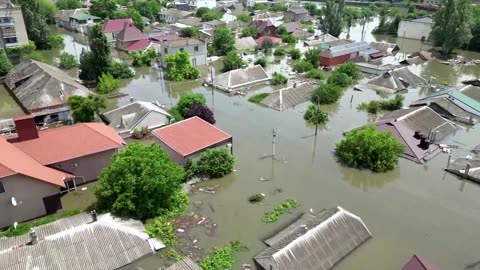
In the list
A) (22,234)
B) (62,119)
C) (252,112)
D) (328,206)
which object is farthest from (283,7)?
(22,234)

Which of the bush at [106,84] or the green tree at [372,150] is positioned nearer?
the green tree at [372,150]

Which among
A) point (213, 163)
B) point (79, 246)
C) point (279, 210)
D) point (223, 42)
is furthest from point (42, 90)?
point (223, 42)

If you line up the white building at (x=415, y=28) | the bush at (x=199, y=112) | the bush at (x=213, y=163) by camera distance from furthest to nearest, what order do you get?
the white building at (x=415, y=28) → the bush at (x=199, y=112) → the bush at (x=213, y=163)

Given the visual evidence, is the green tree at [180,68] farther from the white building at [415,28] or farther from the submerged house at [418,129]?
the white building at [415,28]

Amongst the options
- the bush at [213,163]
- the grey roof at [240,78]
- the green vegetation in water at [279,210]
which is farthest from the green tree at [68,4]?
the green vegetation in water at [279,210]

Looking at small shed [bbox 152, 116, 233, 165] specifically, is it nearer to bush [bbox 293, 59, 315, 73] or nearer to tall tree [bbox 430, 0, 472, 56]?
bush [bbox 293, 59, 315, 73]

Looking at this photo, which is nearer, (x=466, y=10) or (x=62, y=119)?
(x=62, y=119)

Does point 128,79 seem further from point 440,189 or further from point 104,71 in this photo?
point 440,189

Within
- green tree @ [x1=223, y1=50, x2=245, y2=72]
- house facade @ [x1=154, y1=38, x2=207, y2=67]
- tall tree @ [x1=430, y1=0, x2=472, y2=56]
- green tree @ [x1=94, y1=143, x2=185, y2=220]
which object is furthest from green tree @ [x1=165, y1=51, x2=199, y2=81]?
tall tree @ [x1=430, y1=0, x2=472, y2=56]
